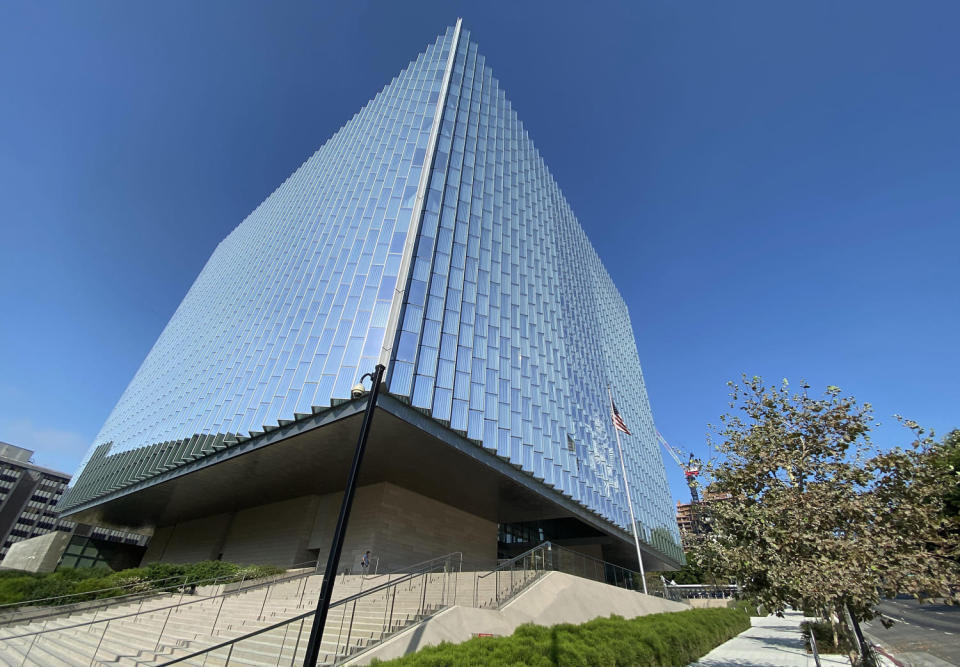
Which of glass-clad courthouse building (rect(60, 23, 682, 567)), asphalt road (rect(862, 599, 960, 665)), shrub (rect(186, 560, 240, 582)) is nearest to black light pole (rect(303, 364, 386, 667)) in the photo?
glass-clad courthouse building (rect(60, 23, 682, 567))

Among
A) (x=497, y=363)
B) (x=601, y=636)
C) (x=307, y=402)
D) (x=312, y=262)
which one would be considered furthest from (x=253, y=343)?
(x=601, y=636)

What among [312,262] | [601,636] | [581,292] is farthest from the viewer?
[581,292]

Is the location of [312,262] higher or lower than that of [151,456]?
higher


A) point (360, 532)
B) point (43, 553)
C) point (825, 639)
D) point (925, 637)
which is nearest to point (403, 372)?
point (360, 532)

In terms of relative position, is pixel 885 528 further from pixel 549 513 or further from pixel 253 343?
pixel 253 343

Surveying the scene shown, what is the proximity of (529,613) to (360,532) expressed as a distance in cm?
1425

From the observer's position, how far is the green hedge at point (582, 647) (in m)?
8.59

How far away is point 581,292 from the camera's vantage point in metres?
42.1

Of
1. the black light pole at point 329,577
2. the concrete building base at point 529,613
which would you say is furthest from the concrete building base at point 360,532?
the black light pole at point 329,577

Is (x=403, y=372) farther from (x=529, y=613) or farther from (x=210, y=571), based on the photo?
(x=210, y=571)

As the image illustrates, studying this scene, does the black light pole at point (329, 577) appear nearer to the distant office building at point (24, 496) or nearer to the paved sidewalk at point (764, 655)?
the paved sidewalk at point (764, 655)

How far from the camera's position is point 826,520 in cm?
1085

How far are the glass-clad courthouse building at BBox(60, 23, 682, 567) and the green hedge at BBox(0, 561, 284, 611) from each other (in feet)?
15.4

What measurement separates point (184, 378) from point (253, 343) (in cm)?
1193
